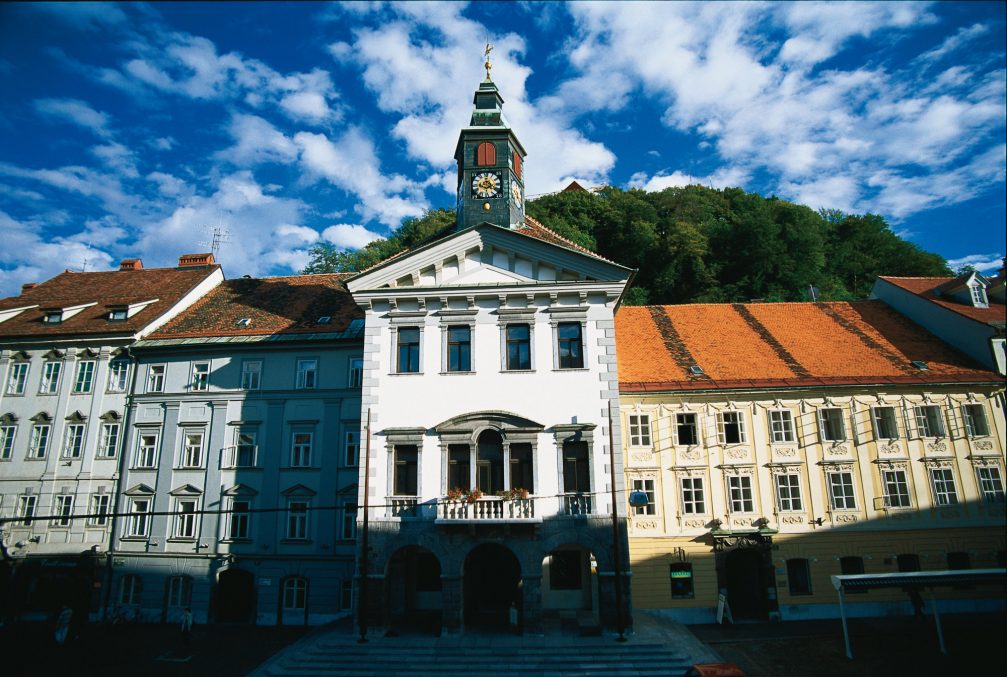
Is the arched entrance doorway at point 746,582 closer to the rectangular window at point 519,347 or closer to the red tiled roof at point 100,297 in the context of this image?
the rectangular window at point 519,347

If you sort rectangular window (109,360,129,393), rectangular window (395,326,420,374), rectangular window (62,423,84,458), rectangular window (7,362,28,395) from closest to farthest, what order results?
rectangular window (395,326,420,374) → rectangular window (62,423,84,458) → rectangular window (109,360,129,393) → rectangular window (7,362,28,395)

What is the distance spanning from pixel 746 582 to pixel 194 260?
36.0 meters

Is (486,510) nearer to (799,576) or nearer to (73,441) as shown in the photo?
(799,576)

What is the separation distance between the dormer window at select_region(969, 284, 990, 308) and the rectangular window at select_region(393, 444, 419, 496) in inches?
1097

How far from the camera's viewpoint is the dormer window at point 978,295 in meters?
30.9

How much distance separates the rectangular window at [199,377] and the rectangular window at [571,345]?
17635 millimetres

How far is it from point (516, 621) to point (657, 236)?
141ft

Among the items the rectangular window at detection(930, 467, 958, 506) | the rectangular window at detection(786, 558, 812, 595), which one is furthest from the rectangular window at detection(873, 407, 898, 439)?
the rectangular window at detection(786, 558, 812, 595)

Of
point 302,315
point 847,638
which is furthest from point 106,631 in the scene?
point 847,638

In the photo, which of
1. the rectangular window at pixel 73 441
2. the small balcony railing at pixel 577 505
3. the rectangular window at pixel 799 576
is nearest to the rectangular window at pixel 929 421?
the rectangular window at pixel 799 576

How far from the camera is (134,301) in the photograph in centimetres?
3444

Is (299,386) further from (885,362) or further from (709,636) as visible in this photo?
(885,362)

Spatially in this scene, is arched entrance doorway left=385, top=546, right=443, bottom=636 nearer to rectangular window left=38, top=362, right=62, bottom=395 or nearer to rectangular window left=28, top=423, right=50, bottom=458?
rectangular window left=28, top=423, right=50, bottom=458

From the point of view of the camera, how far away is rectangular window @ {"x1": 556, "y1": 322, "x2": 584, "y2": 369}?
25047mm
